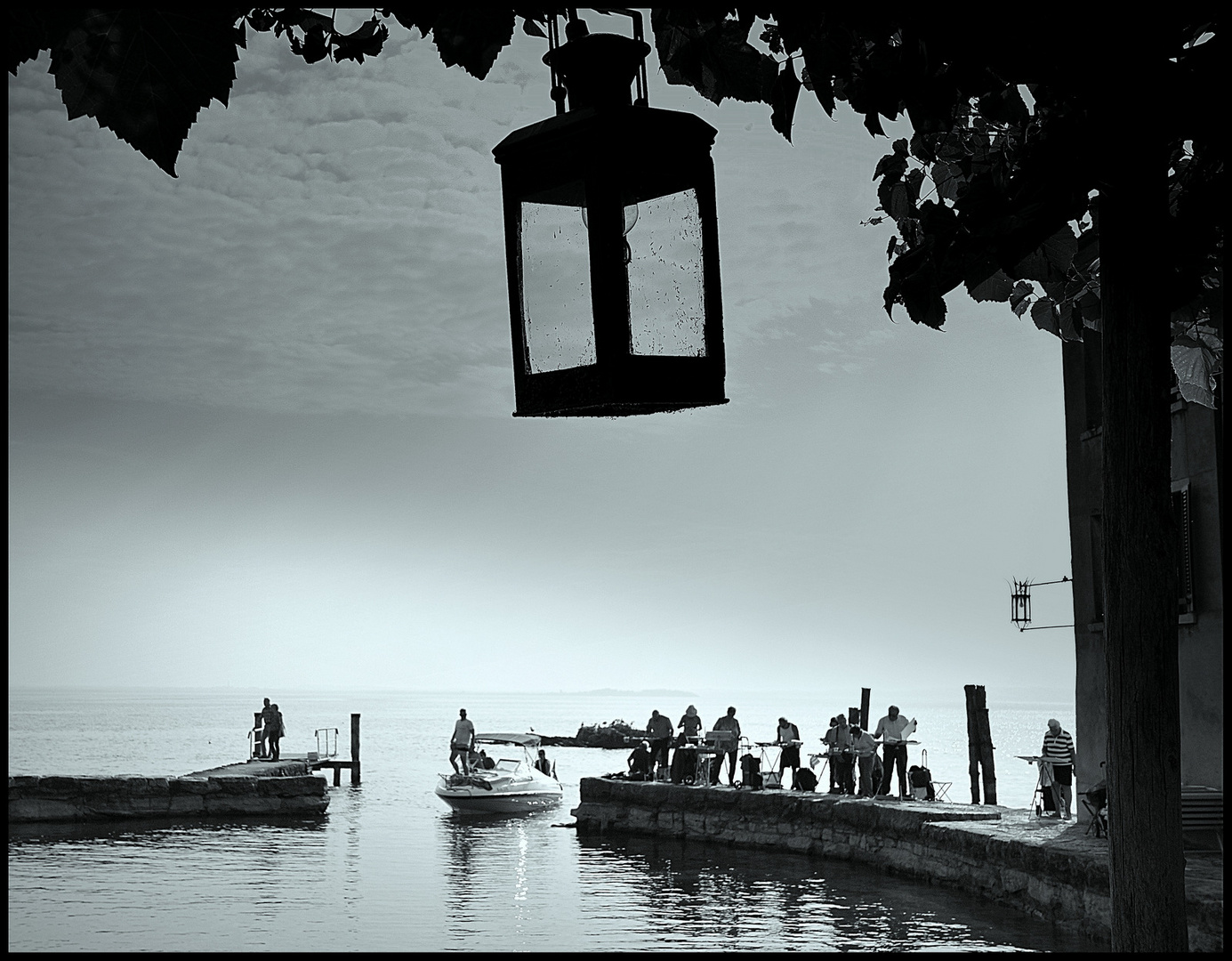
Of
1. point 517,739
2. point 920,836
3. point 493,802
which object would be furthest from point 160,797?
point 920,836

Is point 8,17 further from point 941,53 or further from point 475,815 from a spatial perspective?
point 475,815

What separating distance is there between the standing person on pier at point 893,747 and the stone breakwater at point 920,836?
3.45 ft

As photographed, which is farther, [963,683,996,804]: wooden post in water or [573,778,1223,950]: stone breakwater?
[963,683,996,804]: wooden post in water

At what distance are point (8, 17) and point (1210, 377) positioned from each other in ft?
11.0

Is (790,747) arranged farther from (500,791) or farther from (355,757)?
(355,757)

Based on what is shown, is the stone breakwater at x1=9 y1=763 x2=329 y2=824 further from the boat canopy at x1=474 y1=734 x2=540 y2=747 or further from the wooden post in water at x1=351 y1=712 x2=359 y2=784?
the wooden post in water at x1=351 y1=712 x2=359 y2=784

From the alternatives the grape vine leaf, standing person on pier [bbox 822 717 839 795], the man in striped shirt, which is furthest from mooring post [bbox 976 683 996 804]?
the grape vine leaf

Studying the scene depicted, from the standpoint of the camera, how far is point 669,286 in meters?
2.63

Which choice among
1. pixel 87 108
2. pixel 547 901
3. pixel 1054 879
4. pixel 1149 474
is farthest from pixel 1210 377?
pixel 547 901

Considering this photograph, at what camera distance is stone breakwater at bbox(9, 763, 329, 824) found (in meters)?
37.7

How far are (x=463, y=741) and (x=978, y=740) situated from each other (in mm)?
18923

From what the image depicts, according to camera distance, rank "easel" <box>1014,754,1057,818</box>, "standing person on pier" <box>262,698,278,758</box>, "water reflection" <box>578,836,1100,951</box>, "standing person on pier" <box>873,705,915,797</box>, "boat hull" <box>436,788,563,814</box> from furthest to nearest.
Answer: "standing person on pier" <box>262,698,278,758</box>, "boat hull" <box>436,788,563,814</box>, "standing person on pier" <box>873,705,915,797</box>, "easel" <box>1014,754,1057,818</box>, "water reflection" <box>578,836,1100,951</box>

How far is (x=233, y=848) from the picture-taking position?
33.3 m

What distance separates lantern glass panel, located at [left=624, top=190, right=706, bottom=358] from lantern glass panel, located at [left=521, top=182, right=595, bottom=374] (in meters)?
0.09
